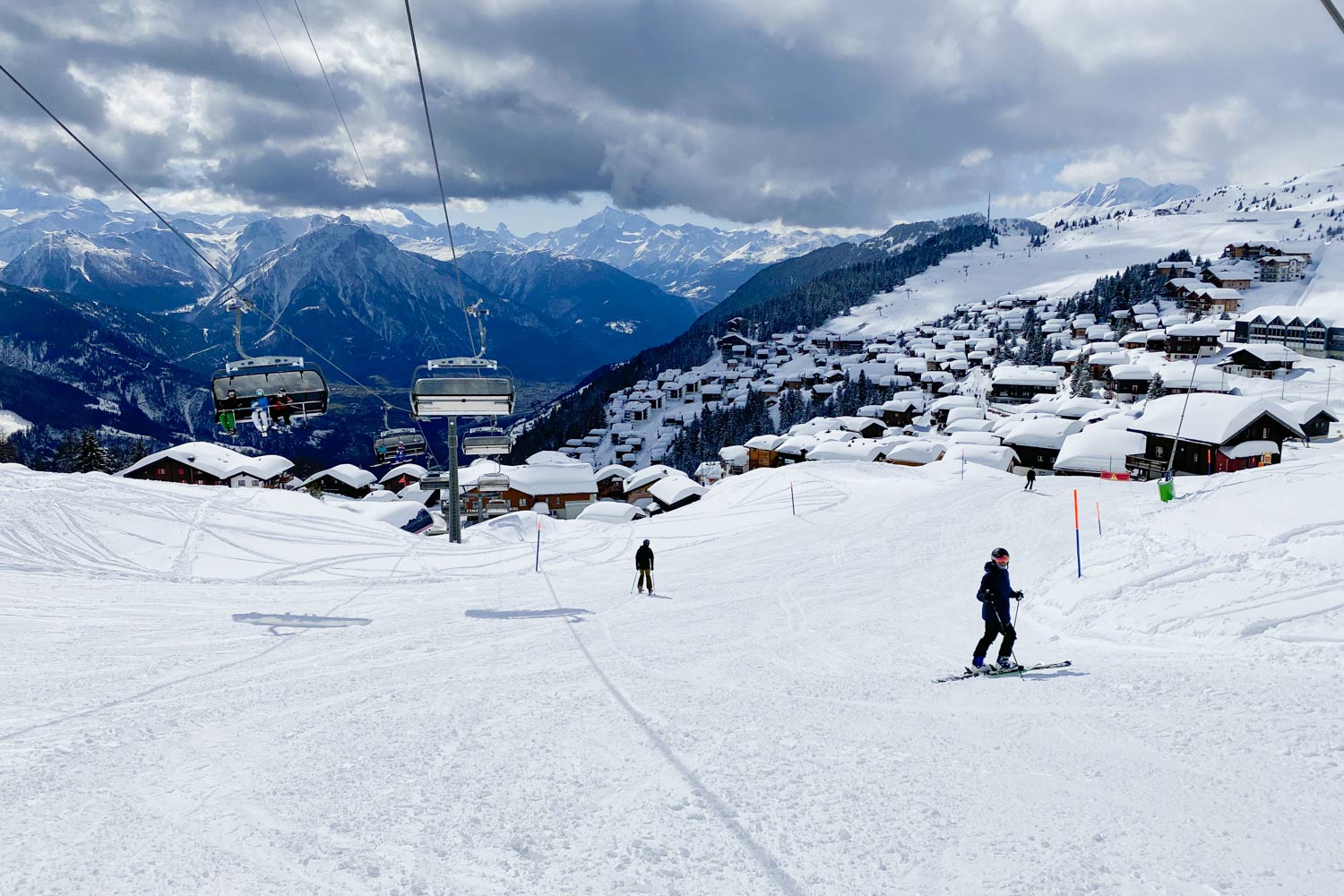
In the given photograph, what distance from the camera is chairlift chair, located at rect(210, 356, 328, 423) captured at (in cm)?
1738

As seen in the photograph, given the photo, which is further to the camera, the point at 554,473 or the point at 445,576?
the point at 554,473

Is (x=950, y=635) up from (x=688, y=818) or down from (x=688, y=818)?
down

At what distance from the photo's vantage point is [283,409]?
18078mm

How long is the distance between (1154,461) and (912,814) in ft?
138

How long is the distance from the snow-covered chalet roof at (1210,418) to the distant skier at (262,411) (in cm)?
3931

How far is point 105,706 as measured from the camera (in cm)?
782

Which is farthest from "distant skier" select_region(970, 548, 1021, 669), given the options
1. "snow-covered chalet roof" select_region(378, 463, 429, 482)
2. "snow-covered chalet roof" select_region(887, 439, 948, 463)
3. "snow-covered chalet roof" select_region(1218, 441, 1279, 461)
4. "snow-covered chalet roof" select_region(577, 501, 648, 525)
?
"snow-covered chalet roof" select_region(378, 463, 429, 482)

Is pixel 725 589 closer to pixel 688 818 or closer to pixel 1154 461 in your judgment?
pixel 688 818

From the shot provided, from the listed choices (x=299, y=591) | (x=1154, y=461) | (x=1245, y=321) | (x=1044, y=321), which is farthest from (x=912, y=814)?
(x=1044, y=321)

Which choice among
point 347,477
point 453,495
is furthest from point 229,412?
point 347,477

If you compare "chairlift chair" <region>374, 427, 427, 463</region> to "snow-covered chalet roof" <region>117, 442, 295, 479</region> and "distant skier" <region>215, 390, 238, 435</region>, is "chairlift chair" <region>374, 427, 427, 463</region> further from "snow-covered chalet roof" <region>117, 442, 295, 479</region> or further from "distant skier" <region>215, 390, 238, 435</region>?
"snow-covered chalet roof" <region>117, 442, 295, 479</region>

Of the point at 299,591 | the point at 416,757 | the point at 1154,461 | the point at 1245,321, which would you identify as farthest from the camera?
the point at 1245,321

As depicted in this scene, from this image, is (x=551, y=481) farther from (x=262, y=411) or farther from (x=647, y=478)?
(x=262, y=411)

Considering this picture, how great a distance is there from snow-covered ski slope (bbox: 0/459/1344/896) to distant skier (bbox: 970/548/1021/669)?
1.77 feet
